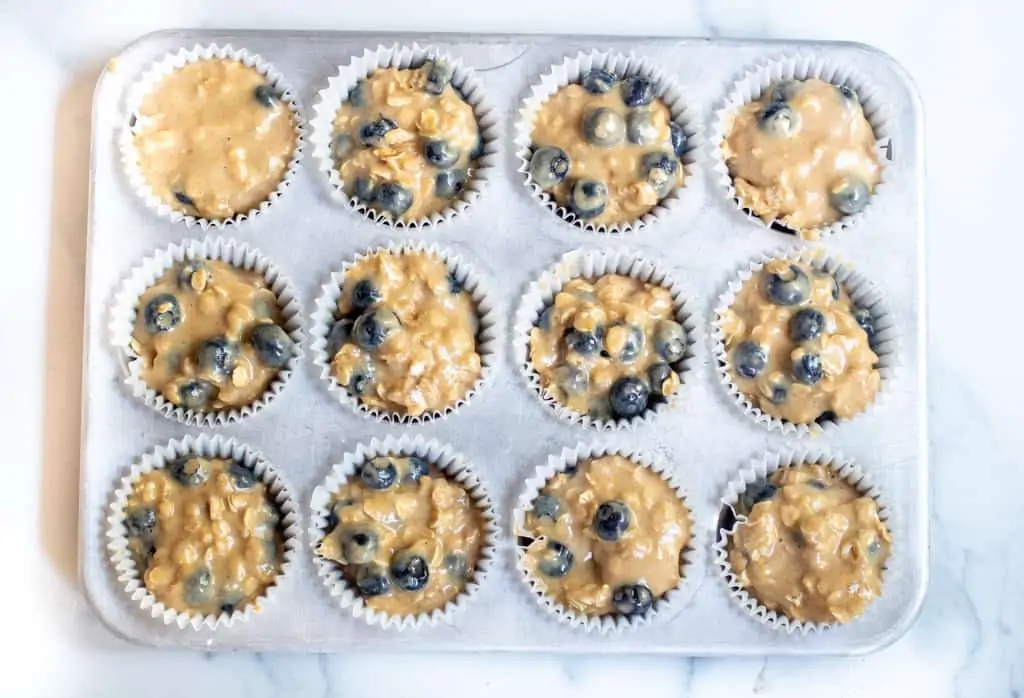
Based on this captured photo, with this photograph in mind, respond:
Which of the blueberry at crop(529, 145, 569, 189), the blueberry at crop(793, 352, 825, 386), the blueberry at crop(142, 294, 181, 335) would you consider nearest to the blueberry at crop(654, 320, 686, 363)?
the blueberry at crop(793, 352, 825, 386)

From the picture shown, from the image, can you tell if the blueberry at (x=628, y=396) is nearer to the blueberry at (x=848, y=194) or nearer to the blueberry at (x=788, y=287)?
the blueberry at (x=788, y=287)

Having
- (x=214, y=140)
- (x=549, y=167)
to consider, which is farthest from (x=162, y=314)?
(x=549, y=167)

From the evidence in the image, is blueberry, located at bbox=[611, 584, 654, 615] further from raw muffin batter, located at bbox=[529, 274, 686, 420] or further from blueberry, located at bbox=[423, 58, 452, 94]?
blueberry, located at bbox=[423, 58, 452, 94]

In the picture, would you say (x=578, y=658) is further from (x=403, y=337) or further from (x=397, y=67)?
(x=397, y=67)

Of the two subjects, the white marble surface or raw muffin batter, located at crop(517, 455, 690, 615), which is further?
the white marble surface

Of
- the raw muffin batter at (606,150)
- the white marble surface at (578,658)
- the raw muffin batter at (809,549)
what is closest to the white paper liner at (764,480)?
the raw muffin batter at (809,549)

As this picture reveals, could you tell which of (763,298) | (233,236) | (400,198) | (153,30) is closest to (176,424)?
Result: (233,236)
